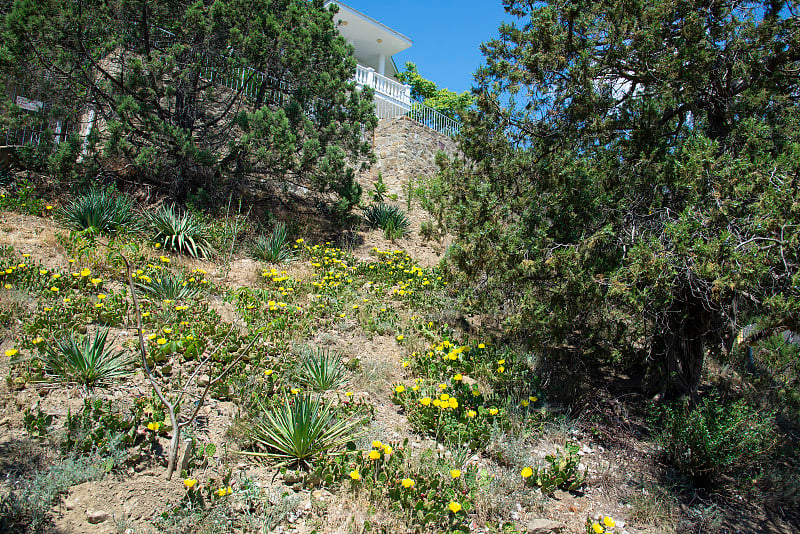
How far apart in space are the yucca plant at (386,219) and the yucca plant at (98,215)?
184 inches

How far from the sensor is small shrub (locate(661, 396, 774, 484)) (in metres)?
4.39

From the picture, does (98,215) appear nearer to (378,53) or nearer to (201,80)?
(201,80)

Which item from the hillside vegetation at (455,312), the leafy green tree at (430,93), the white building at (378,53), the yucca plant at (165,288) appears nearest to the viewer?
the hillside vegetation at (455,312)

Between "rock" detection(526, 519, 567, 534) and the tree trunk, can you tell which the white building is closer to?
the tree trunk

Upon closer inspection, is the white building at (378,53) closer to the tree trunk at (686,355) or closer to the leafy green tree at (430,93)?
the leafy green tree at (430,93)

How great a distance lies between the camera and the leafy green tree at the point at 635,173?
162 inches

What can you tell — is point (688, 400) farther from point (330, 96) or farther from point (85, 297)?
point (330, 96)

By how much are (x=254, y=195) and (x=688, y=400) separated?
7.81 m

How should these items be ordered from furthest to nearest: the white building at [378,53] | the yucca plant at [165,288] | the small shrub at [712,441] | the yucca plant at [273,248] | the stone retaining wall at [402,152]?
1. the white building at [378,53]
2. the stone retaining wall at [402,152]
3. the yucca plant at [273,248]
4. the yucca plant at [165,288]
5. the small shrub at [712,441]

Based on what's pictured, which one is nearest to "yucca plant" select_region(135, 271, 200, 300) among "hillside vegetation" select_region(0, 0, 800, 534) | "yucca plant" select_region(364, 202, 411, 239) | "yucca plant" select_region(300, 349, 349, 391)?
"hillside vegetation" select_region(0, 0, 800, 534)

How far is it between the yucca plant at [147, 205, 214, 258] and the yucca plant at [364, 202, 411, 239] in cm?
394

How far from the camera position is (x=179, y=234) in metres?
7.07

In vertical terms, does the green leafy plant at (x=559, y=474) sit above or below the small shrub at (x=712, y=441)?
below

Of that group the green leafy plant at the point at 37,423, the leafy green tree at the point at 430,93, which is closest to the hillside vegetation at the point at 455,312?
the green leafy plant at the point at 37,423
